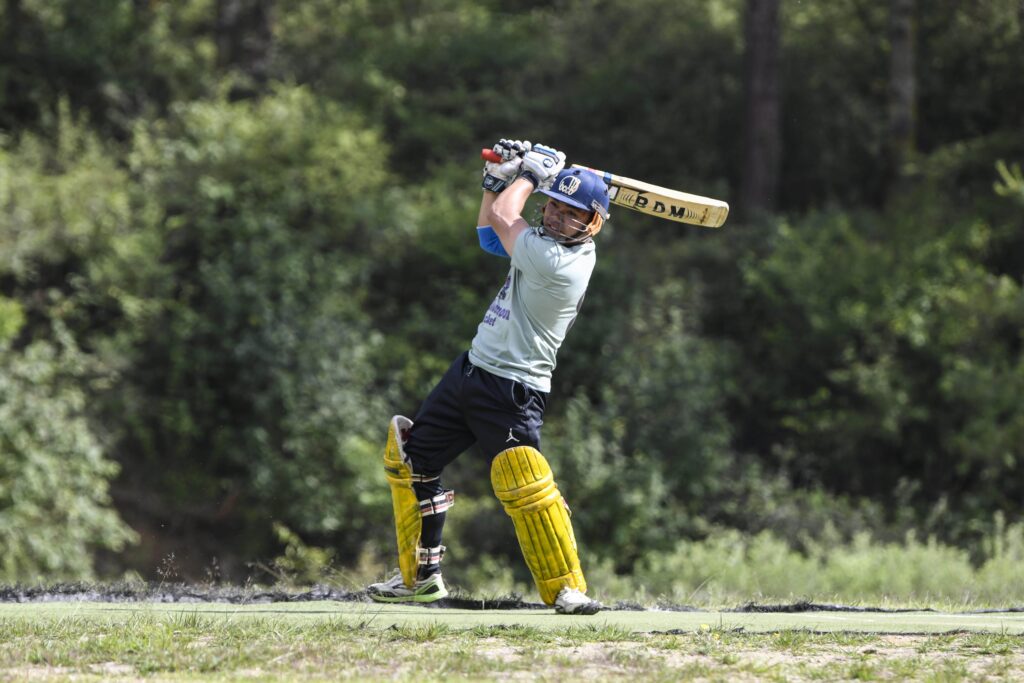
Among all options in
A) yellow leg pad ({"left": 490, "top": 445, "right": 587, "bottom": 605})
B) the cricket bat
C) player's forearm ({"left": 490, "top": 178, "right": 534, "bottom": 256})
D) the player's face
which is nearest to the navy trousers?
yellow leg pad ({"left": 490, "top": 445, "right": 587, "bottom": 605})

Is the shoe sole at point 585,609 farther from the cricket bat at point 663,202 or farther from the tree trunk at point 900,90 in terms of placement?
the tree trunk at point 900,90

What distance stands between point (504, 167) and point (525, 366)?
3.38ft

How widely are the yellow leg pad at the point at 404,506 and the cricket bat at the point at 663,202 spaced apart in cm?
165

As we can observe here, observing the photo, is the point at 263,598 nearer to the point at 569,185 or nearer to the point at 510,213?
the point at 510,213

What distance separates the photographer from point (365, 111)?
2197 cm

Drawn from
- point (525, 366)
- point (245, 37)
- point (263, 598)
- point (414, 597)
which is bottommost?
point (263, 598)

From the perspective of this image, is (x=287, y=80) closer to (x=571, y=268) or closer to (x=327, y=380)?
(x=327, y=380)

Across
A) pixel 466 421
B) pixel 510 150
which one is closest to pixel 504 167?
pixel 510 150

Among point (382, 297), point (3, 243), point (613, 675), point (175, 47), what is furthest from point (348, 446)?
point (613, 675)

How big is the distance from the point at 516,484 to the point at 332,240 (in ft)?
43.1

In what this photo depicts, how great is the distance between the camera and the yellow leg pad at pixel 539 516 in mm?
6895

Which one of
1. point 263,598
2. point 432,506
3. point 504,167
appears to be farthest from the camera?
point 263,598

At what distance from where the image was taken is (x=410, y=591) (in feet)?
24.3

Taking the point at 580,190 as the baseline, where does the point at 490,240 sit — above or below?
below
